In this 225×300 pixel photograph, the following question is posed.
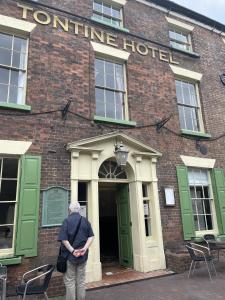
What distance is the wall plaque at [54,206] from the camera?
5887mm

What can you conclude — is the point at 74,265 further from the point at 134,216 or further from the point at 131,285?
the point at 134,216

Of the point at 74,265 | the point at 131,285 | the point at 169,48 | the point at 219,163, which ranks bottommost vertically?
the point at 131,285

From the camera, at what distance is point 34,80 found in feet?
22.1

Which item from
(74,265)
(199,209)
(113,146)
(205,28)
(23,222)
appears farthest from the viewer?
(205,28)

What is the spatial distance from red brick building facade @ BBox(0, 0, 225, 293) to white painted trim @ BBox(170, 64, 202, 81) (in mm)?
45

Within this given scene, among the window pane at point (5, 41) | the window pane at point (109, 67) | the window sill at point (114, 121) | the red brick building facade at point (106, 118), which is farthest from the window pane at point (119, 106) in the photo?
the window pane at point (5, 41)

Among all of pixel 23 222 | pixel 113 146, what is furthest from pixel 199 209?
pixel 23 222

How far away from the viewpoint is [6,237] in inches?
221

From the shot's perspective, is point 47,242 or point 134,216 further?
point 134,216

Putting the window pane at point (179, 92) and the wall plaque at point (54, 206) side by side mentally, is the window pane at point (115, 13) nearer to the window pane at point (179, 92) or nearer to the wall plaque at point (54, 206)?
the window pane at point (179, 92)

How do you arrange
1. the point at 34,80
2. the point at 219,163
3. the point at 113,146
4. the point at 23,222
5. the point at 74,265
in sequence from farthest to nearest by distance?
the point at 219,163, the point at 113,146, the point at 34,80, the point at 23,222, the point at 74,265

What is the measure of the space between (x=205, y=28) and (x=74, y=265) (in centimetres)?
1093

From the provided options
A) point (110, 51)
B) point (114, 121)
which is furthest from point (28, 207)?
point (110, 51)

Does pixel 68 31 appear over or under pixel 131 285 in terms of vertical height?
over
